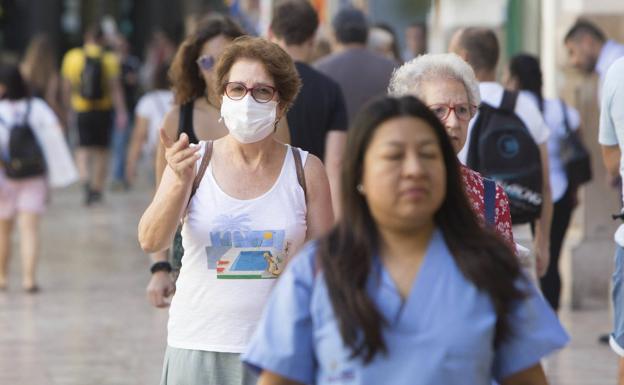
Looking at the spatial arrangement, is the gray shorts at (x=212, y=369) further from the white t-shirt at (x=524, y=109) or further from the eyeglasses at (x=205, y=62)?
the white t-shirt at (x=524, y=109)

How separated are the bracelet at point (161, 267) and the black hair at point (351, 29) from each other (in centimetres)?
391

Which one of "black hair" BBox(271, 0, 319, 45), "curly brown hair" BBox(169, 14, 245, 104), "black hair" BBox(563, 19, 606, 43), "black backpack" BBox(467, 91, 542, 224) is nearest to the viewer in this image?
"curly brown hair" BBox(169, 14, 245, 104)

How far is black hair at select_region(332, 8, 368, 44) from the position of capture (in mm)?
9344

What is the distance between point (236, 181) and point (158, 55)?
24492mm

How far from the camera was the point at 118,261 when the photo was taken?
1377 cm

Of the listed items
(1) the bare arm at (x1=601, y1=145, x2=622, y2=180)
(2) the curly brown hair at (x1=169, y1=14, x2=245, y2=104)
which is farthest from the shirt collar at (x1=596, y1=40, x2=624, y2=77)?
(2) the curly brown hair at (x1=169, y1=14, x2=245, y2=104)

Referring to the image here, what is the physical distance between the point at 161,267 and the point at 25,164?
640cm

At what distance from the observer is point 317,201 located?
4.62 meters

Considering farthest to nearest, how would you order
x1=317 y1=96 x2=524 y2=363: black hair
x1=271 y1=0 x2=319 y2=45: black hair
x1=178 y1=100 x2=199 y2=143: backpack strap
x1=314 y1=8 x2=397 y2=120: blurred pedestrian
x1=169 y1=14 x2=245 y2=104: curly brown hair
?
x1=314 y1=8 x2=397 y2=120: blurred pedestrian
x1=271 y1=0 x2=319 y2=45: black hair
x1=169 y1=14 x2=245 y2=104: curly brown hair
x1=178 y1=100 x2=199 y2=143: backpack strap
x1=317 y1=96 x2=524 y2=363: black hair

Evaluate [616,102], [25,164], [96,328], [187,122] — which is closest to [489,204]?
[616,102]

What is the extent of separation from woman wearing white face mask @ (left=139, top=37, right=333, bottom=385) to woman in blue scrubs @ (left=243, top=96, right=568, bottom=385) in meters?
1.21

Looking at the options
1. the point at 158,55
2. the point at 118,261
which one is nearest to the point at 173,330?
the point at 118,261

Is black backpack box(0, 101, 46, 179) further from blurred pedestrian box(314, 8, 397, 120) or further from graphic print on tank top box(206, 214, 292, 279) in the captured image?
graphic print on tank top box(206, 214, 292, 279)

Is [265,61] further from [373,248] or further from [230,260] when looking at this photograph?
[373,248]
